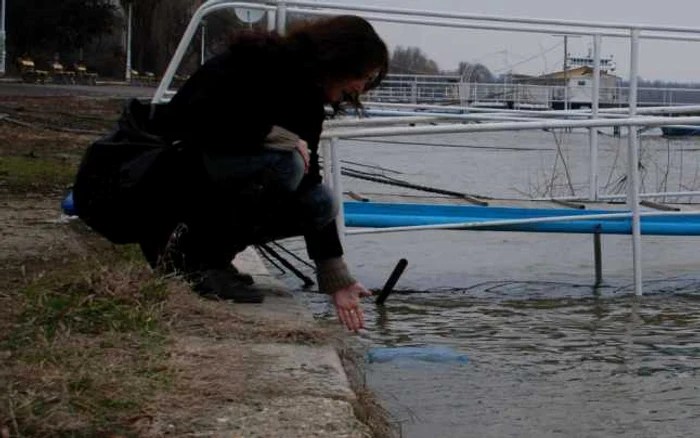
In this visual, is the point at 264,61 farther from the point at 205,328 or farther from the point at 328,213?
the point at 205,328

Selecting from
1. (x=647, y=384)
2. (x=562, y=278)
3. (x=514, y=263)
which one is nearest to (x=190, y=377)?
(x=647, y=384)

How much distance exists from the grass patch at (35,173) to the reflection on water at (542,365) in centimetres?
374

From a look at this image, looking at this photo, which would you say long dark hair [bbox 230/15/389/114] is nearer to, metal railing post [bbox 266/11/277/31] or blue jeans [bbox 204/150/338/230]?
blue jeans [bbox 204/150/338/230]

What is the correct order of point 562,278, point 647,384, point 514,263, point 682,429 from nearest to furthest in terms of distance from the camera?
point 682,429, point 647,384, point 562,278, point 514,263

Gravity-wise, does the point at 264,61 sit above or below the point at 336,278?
above

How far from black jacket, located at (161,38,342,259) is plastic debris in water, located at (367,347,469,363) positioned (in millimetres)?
581

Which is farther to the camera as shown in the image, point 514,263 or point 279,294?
point 514,263

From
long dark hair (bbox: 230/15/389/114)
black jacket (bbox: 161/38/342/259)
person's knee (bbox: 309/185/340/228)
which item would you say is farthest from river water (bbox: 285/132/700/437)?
long dark hair (bbox: 230/15/389/114)

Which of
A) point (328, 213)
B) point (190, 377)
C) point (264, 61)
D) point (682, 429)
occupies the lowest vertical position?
point (682, 429)

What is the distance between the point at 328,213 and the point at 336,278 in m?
0.29

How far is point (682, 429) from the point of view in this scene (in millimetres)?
3404

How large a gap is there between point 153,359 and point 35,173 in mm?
6639

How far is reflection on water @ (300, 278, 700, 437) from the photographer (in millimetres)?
3432

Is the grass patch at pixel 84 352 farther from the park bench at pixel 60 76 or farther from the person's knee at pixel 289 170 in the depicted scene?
the park bench at pixel 60 76
